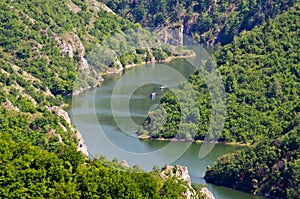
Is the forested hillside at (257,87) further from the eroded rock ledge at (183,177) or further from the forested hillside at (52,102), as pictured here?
the eroded rock ledge at (183,177)

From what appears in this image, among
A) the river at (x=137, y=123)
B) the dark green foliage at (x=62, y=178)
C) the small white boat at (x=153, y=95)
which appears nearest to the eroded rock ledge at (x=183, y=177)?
the dark green foliage at (x=62, y=178)

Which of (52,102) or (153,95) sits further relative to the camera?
(153,95)

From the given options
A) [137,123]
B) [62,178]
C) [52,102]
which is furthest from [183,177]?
[52,102]

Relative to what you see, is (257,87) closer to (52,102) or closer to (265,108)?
(265,108)

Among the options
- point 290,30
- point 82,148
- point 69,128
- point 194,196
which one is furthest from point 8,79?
point 194,196

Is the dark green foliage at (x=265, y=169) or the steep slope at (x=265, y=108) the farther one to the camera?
the steep slope at (x=265, y=108)

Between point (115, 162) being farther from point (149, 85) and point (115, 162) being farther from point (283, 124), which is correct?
point (149, 85)

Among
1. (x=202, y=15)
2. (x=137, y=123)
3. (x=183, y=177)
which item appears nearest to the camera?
(x=183, y=177)
